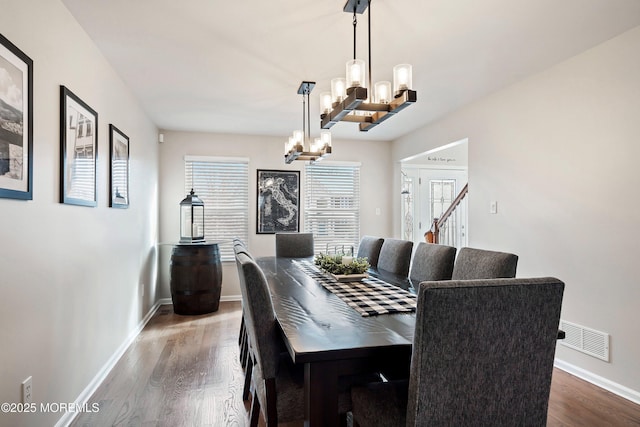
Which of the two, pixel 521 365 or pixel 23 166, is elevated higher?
pixel 23 166

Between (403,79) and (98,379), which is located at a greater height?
(403,79)

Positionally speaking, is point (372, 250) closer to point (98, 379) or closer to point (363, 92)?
point (363, 92)

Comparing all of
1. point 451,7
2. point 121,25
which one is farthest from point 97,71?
point 451,7

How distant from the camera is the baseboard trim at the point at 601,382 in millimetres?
2395

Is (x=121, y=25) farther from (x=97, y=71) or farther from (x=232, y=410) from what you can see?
(x=232, y=410)

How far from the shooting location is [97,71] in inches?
103

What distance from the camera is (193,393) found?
2.46 metres

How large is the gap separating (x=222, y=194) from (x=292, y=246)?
5.42ft

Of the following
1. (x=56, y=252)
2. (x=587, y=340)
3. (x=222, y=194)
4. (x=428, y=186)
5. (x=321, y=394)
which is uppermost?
(x=428, y=186)

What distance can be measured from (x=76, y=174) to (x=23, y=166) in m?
0.60

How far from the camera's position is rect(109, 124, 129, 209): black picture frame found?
289 centimetres

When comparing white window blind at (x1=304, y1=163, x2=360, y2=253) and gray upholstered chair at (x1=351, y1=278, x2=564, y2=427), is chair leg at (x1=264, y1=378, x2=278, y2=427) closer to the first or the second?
gray upholstered chair at (x1=351, y1=278, x2=564, y2=427)

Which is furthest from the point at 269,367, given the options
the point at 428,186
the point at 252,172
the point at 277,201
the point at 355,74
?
the point at 428,186

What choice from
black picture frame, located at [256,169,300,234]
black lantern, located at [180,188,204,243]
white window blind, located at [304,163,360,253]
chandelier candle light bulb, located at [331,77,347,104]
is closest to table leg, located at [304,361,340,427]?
chandelier candle light bulb, located at [331,77,347,104]
